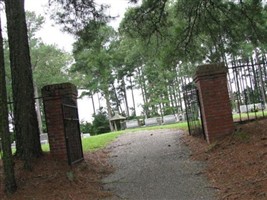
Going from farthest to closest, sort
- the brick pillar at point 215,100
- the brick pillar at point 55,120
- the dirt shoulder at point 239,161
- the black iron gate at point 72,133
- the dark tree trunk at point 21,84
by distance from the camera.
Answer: the brick pillar at point 215,100
the brick pillar at point 55,120
the black iron gate at point 72,133
the dark tree trunk at point 21,84
the dirt shoulder at point 239,161

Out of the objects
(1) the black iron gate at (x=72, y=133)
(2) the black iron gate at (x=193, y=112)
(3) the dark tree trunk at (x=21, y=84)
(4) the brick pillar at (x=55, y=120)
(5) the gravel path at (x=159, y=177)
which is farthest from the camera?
(2) the black iron gate at (x=193, y=112)

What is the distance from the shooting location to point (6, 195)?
620 cm

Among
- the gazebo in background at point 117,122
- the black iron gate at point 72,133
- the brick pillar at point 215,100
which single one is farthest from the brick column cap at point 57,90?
the gazebo in background at point 117,122

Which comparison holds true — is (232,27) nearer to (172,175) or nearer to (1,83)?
(172,175)

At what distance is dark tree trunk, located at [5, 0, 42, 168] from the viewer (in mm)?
7909

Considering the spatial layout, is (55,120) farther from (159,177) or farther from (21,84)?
(159,177)

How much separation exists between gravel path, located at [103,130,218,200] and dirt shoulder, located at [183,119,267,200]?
24 cm

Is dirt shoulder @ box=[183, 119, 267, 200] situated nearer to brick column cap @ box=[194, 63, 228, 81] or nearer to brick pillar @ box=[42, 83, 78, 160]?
brick column cap @ box=[194, 63, 228, 81]

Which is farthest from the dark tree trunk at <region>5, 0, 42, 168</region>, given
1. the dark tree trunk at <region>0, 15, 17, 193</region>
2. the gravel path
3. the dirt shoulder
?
the dirt shoulder

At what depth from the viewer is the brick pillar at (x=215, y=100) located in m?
8.80

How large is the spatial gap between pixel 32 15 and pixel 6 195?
3624 cm

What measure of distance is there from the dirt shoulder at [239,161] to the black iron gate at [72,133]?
278 centimetres

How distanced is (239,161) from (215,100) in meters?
2.42

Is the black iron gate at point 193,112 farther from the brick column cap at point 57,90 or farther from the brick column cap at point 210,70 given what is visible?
the brick column cap at point 57,90
